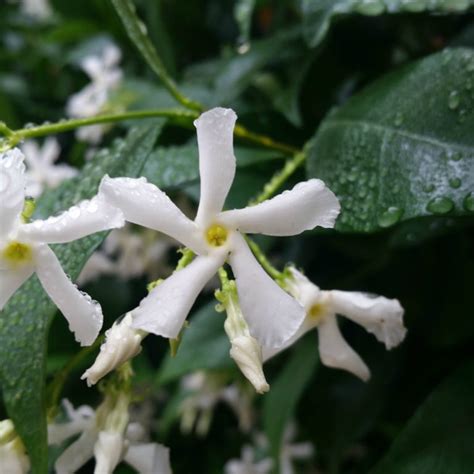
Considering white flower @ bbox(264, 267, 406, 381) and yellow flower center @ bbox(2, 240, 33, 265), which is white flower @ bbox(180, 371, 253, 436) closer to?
white flower @ bbox(264, 267, 406, 381)

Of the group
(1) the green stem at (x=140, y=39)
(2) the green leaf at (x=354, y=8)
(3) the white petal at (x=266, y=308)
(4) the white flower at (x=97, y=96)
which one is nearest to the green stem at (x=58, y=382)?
(3) the white petal at (x=266, y=308)

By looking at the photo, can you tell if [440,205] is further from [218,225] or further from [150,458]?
[150,458]

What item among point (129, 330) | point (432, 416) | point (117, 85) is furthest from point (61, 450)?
point (117, 85)

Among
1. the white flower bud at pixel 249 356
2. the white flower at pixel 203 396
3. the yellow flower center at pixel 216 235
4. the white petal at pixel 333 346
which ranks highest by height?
the yellow flower center at pixel 216 235

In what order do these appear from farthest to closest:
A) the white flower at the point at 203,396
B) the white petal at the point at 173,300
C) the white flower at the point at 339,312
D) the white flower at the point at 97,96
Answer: the white flower at the point at 97,96
the white flower at the point at 203,396
the white flower at the point at 339,312
the white petal at the point at 173,300

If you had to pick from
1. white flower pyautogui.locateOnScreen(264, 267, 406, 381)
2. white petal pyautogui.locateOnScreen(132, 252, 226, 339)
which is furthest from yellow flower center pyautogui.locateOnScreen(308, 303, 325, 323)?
white petal pyautogui.locateOnScreen(132, 252, 226, 339)

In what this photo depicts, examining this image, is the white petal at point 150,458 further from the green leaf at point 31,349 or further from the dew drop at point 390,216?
the dew drop at point 390,216
